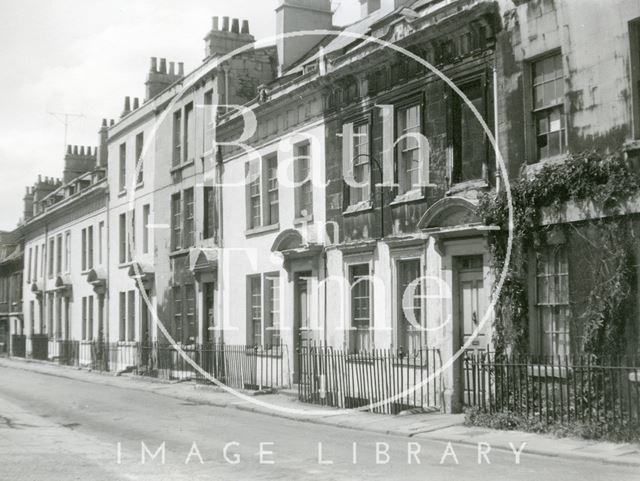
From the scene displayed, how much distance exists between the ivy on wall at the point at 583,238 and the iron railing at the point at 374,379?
7.19ft

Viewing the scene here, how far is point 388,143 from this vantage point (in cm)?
1844

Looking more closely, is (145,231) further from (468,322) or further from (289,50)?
(468,322)

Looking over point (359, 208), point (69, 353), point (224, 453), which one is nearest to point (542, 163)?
point (359, 208)

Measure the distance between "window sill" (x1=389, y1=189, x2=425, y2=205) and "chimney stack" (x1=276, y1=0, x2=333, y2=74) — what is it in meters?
9.20

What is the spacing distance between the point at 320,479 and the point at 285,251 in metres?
12.5

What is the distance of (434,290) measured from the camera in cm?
1697

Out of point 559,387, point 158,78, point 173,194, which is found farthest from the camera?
point 158,78

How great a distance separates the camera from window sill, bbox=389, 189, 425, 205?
688 inches

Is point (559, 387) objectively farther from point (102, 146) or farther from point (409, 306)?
point (102, 146)

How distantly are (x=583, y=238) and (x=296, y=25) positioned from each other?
15098 mm

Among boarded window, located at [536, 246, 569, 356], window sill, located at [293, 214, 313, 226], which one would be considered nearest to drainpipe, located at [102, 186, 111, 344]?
window sill, located at [293, 214, 313, 226]

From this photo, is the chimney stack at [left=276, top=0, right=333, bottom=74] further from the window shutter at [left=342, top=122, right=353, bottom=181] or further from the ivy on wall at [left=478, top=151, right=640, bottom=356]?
the ivy on wall at [left=478, top=151, right=640, bottom=356]

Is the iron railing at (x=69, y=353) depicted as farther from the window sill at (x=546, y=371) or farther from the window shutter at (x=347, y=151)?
the window sill at (x=546, y=371)

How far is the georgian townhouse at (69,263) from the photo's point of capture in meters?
37.6
